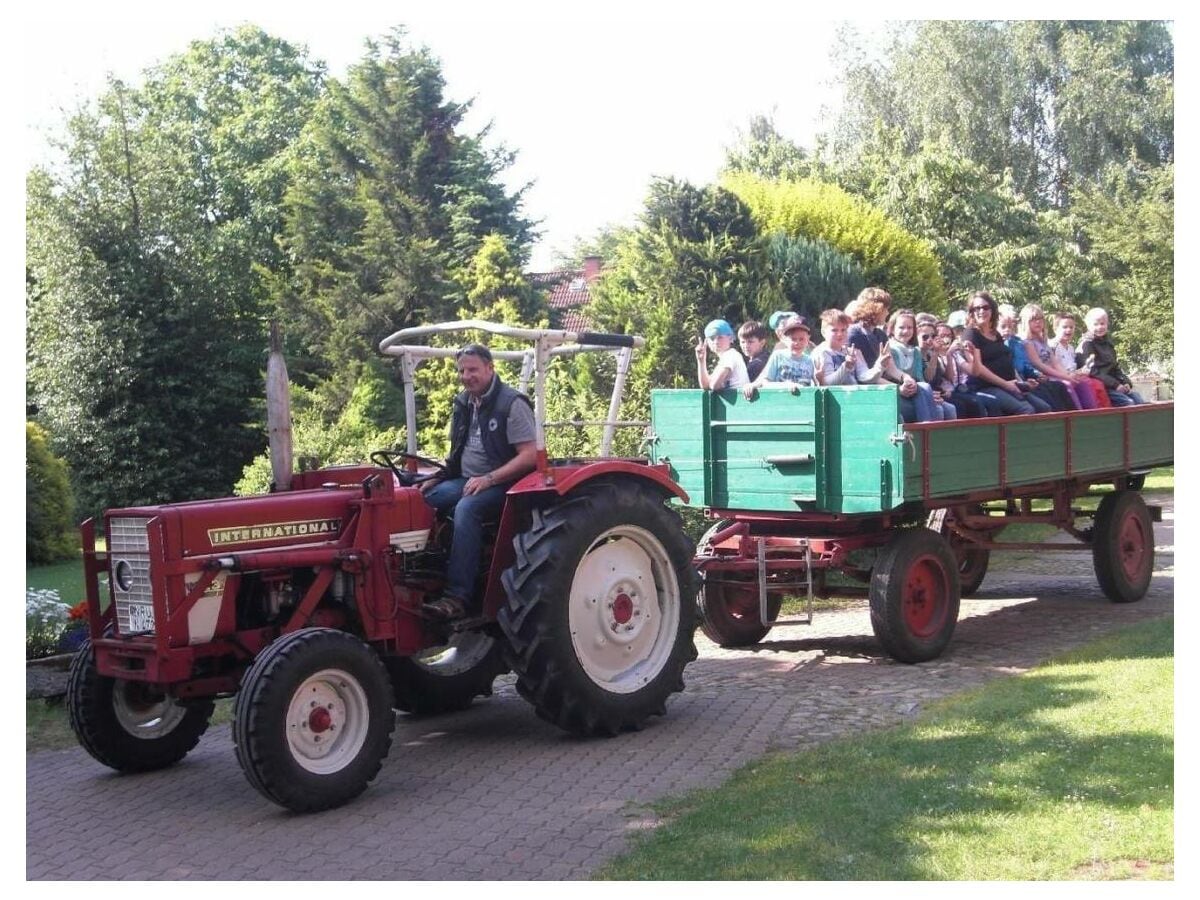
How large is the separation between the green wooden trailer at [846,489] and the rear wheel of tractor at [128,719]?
3472 millimetres

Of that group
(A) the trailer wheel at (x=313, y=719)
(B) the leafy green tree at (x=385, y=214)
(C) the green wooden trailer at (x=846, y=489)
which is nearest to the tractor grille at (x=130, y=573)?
(A) the trailer wheel at (x=313, y=719)

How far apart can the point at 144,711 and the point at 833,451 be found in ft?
13.8

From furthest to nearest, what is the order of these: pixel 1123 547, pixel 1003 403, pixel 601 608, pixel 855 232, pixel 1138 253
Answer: pixel 1138 253 < pixel 855 232 < pixel 1123 547 < pixel 1003 403 < pixel 601 608

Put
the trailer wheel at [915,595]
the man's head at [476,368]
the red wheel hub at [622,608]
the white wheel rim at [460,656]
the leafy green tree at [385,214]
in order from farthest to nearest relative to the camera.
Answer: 1. the leafy green tree at [385,214]
2. the trailer wheel at [915,595]
3. the white wheel rim at [460,656]
4. the red wheel hub at [622,608]
5. the man's head at [476,368]

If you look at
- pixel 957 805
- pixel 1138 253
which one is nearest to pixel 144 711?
pixel 957 805

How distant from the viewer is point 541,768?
6.61m

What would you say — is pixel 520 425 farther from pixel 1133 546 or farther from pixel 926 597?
pixel 1133 546

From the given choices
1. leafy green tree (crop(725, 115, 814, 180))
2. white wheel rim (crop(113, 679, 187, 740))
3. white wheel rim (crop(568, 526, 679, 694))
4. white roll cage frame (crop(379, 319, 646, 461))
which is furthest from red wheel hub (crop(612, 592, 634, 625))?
leafy green tree (crop(725, 115, 814, 180))

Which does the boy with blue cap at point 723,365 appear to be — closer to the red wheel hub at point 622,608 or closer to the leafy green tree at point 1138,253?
the red wheel hub at point 622,608

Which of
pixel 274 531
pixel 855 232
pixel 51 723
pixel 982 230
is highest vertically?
pixel 982 230

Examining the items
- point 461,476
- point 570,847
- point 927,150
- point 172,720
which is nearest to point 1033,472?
point 461,476

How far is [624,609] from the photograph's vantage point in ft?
24.1

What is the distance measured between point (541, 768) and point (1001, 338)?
5417 millimetres

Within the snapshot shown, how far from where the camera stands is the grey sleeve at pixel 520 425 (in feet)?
22.8
